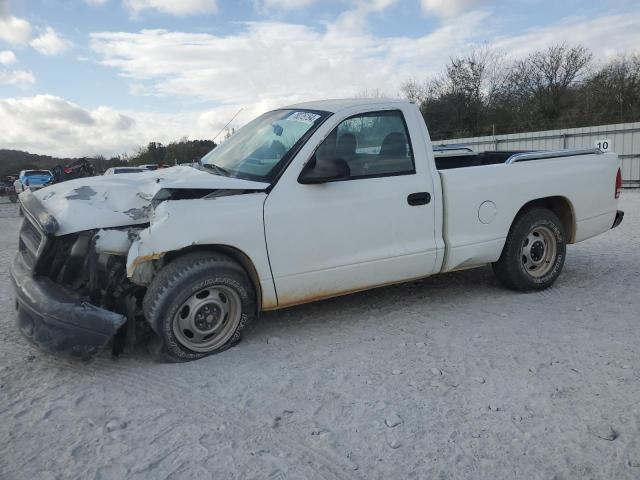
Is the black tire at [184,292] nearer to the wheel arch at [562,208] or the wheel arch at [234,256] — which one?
the wheel arch at [234,256]

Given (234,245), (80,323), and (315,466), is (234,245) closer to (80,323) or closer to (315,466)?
(80,323)

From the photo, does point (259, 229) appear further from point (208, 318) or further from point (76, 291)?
point (76, 291)

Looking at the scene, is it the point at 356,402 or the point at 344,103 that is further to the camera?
the point at 344,103

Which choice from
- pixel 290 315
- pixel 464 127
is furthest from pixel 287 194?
pixel 464 127

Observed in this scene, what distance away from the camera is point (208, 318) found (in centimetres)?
376

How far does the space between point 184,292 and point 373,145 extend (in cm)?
197

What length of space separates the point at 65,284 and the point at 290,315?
6.16 ft

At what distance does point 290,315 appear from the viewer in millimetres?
4660

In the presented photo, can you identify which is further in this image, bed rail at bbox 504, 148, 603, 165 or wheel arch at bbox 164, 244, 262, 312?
bed rail at bbox 504, 148, 603, 165

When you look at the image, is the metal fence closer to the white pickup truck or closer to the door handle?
the white pickup truck

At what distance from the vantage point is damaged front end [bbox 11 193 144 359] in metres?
3.34

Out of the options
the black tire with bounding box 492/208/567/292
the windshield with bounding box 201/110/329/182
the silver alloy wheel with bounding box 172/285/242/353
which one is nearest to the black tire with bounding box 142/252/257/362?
the silver alloy wheel with bounding box 172/285/242/353

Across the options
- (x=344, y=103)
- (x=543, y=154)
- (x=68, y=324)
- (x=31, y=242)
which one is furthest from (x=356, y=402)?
(x=543, y=154)

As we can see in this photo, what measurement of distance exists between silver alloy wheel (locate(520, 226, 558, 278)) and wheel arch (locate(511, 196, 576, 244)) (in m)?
0.25
